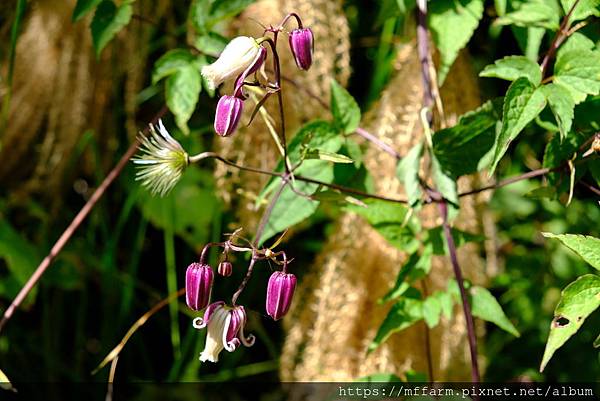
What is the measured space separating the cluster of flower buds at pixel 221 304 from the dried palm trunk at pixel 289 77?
466 mm

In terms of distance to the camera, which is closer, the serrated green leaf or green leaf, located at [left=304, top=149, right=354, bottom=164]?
green leaf, located at [left=304, top=149, right=354, bottom=164]

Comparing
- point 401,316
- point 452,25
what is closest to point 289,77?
point 452,25

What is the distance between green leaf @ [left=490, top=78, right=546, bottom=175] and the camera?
73 cm

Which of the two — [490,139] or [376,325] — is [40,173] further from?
[490,139]

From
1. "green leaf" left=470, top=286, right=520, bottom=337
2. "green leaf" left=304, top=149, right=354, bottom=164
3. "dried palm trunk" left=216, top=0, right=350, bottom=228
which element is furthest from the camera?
"dried palm trunk" left=216, top=0, right=350, bottom=228

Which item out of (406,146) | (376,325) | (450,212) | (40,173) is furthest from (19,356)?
(450,212)

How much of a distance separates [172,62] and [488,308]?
514 mm

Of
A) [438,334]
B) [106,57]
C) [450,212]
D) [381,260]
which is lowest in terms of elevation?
[438,334]

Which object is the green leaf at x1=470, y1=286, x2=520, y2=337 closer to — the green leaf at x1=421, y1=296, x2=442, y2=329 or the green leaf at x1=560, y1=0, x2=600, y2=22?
the green leaf at x1=421, y1=296, x2=442, y2=329

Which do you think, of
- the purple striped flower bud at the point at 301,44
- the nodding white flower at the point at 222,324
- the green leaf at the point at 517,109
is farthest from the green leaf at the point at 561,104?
the nodding white flower at the point at 222,324

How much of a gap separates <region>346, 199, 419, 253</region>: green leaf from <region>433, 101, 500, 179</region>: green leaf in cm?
9

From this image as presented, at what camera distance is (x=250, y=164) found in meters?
1.29

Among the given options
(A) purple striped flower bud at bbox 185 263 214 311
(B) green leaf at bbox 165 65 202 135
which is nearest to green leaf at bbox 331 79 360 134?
(B) green leaf at bbox 165 65 202 135

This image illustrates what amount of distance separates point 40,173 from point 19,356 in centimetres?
40
